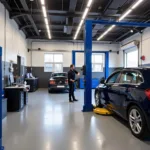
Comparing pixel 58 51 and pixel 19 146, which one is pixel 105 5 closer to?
pixel 19 146

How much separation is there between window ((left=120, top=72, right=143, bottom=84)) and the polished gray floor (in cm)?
107

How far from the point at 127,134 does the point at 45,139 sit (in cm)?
163

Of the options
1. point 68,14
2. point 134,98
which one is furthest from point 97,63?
point 134,98

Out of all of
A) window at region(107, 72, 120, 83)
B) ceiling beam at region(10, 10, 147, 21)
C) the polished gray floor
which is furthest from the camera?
ceiling beam at region(10, 10, 147, 21)

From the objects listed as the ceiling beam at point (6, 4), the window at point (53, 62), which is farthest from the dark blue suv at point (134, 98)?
the window at point (53, 62)

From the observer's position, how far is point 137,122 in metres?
3.24

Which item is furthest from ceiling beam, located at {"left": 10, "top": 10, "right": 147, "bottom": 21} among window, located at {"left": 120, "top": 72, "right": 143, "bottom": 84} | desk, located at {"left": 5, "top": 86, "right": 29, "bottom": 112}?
window, located at {"left": 120, "top": 72, "right": 143, "bottom": 84}

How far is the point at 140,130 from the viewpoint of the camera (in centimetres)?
311

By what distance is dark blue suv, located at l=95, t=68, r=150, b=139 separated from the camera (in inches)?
118

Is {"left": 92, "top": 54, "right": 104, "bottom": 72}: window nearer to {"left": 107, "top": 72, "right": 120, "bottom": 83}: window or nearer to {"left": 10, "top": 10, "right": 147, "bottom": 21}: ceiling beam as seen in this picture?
{"left": 10, "top": 10, "right": 147, "bottom": 21}: ceiling beam

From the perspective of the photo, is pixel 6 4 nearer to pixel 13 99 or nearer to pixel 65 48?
pixel 13 99

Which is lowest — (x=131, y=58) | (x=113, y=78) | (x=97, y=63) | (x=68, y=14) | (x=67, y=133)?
(x=67, y=133)

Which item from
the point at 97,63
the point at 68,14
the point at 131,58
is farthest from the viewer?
the point at 97,63

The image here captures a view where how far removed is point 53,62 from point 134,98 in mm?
11065
